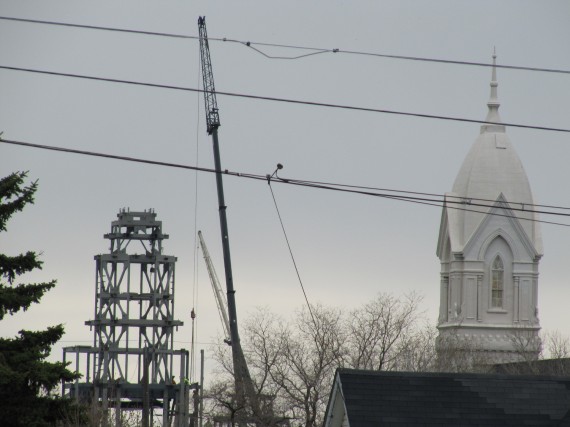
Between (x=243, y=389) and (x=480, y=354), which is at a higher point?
(x=480, y=354)

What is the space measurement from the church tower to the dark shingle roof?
66737 mm

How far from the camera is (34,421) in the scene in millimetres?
38312

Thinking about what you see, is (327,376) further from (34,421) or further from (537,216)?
(537,216)

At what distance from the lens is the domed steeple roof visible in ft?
332

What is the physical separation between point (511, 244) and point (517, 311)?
3998 millimetres

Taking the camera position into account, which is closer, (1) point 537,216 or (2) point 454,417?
(2) point 454,417

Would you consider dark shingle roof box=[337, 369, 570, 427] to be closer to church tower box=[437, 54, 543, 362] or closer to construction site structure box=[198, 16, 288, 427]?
construction site structure box=[198, 16, 288, 427]

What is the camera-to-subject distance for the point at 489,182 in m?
101

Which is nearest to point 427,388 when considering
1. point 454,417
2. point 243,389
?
point 454,417

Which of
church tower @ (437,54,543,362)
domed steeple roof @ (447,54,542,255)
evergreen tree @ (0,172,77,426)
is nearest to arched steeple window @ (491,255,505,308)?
church tower @ (437,54,543,362)

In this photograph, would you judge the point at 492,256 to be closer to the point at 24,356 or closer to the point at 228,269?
the point at 228,269

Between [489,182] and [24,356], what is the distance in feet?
217

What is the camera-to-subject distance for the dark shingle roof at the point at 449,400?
32344mm

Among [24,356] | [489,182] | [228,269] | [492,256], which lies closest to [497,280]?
[492,256]
